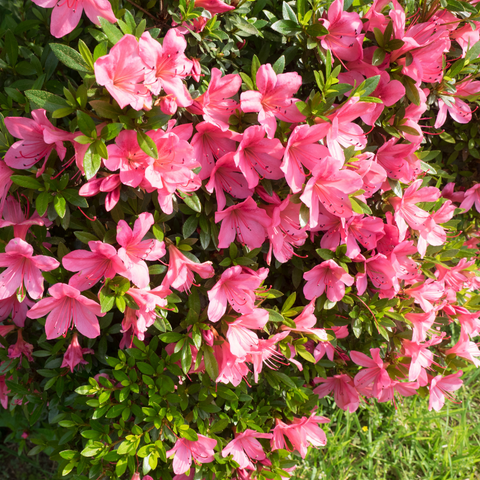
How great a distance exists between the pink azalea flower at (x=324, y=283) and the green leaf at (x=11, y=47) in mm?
1526

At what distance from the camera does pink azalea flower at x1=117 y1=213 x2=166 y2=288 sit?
1.45 m

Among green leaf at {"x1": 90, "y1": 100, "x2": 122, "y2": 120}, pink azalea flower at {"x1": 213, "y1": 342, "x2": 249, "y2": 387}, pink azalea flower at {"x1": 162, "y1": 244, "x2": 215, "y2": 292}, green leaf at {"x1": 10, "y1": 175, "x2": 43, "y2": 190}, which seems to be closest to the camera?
green leaf at {"x1": 90, "y1": 100, "x2": 122, "y2": 120}

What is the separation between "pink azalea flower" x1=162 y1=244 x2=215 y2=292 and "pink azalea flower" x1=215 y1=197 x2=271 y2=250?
11 centimetres

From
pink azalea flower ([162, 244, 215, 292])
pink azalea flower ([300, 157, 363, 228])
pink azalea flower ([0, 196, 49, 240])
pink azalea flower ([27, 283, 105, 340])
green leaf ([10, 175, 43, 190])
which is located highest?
pink azalea flower ([300, 157, 363, 228])

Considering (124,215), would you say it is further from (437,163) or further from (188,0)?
(437,163)

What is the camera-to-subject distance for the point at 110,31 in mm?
1321

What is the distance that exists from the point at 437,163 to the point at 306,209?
4.91 ft

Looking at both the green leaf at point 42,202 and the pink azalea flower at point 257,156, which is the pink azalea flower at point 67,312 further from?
the pink azalea flower at point 257,156

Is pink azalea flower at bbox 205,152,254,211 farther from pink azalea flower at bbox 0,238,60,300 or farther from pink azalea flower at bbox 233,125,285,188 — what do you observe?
pink azalea flower at bbox 0,238,60,300

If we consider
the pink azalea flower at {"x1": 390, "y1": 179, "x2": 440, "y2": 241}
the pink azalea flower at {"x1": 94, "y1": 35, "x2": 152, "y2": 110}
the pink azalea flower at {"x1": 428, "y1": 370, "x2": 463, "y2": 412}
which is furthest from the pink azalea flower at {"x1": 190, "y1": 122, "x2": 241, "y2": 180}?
the pink azalea flower at {"x1": 428, "y1": 370, "x2": 463, "y2": 412}

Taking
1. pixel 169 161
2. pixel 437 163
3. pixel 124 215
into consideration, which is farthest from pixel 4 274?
pixel 437 163

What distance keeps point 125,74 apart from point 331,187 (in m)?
0.81

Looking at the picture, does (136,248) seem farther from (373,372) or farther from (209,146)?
(373,372)

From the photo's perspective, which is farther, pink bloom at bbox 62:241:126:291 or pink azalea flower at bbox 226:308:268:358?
pink azalea flower at bbox 226:308:268:358
